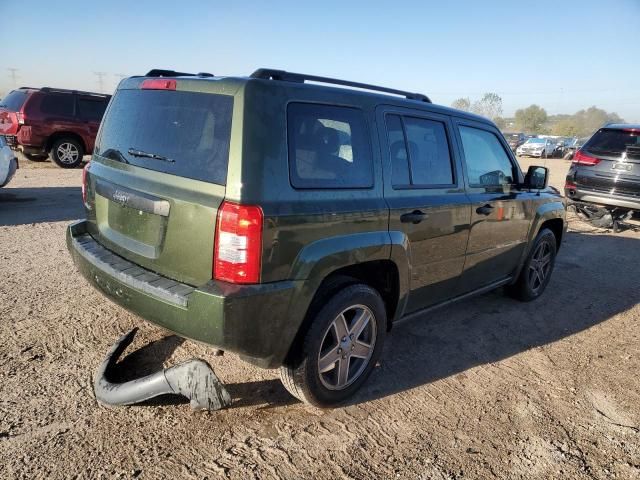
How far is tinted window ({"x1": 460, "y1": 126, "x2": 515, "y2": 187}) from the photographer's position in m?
3.70

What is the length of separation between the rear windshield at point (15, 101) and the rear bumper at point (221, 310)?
442 inches

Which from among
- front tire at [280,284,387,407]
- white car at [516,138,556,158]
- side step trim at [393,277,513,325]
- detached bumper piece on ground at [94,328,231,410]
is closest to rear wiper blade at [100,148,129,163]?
detached bumper piece on ground at [94,328,231,410]

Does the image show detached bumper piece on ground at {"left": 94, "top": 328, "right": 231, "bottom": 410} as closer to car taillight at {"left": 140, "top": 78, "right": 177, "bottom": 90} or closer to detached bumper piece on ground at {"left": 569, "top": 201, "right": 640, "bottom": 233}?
car taillight at {"left": 140, "top": 78, "right": 177, "bottom": 90}

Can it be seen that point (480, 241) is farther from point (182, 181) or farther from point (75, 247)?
point (75, 247)

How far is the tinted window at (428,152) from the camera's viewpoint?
3.15 meters

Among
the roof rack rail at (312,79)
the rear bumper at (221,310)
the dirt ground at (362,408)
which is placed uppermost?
the roof rack rail at (312,79)

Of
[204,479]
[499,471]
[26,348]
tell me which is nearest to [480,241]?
[499,471]

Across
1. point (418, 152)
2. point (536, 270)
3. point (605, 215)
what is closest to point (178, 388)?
point (418, 152)

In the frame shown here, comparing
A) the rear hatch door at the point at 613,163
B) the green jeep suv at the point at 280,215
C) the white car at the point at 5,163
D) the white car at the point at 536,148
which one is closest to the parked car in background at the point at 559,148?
the white car at the point at 536,148

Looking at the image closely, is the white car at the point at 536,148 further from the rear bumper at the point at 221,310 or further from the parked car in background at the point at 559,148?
the rear bumper at the point at 221,310

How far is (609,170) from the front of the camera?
8.07 metres

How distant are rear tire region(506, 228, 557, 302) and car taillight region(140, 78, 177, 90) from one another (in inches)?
146

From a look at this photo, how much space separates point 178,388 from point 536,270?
3.92m

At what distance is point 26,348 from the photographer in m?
3.17
